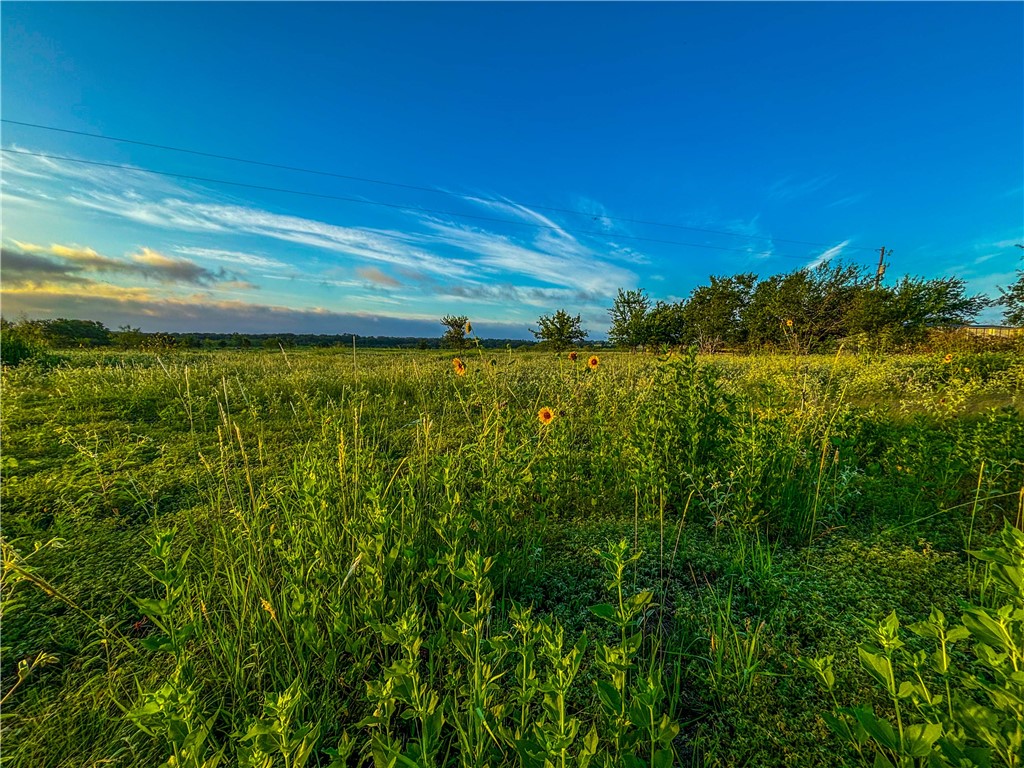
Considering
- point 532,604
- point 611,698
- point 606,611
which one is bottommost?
point 532,604

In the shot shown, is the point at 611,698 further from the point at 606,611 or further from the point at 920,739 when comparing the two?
the point at 920,739

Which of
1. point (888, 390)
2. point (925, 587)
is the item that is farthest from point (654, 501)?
point (888, 390)

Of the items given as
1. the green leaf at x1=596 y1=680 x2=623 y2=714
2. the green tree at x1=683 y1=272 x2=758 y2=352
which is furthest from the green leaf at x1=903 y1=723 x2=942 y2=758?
the green tree at x1=683 y1=272 x2=758 y2=352

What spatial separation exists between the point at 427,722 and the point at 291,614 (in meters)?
0.80

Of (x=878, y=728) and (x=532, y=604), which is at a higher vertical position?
(x=878, y=728)

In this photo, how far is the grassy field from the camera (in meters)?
0.87

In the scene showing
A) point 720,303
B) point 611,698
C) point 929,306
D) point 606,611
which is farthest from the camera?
point 720,303

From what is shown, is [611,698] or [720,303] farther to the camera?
[720,303]

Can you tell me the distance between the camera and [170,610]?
99cm

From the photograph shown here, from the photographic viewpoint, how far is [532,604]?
1.41 metres

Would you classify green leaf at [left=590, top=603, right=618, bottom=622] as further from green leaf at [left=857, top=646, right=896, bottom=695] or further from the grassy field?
green leaf at [left=857, top=646, right=896, bottom=695]

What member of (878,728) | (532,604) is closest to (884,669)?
(878,728)

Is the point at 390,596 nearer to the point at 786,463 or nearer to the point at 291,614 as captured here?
the point at 291,614

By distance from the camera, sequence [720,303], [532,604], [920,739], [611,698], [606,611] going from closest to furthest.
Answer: [920,739] < [611,698] < [606,611] < [532,604] < [720,303]
